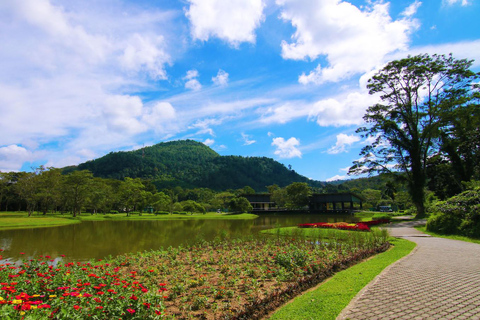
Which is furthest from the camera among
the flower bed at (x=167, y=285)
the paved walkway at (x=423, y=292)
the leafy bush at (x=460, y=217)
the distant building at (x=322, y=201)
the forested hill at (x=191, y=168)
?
the forested hill at (x=191, y=168)

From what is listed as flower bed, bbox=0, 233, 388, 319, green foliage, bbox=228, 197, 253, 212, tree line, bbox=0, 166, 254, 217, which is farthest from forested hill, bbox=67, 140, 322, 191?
flower bed, bbox=0, 233, 388, 319

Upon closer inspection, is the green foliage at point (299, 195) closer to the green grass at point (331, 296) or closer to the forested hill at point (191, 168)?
the green grass at point (331, 296)

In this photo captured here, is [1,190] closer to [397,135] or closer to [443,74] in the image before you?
[397,135]

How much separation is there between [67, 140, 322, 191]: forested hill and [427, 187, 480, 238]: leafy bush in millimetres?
102980

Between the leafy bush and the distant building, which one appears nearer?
the leafy bush

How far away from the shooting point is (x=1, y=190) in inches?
1925

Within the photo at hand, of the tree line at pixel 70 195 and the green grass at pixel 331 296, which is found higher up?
the tree line at pixel 70 195

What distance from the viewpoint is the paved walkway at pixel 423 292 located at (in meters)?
4.58

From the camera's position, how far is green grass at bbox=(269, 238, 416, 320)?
4.76m

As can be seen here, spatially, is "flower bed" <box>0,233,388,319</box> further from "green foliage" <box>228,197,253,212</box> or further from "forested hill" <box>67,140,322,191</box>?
"forested hill" <box>67,140,322,191</box>

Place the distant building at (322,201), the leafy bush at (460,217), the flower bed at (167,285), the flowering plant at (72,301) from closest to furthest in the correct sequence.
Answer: the flowering plant at (72,301), the flower bed at (167,285), the leafy bush at (460,217), the distant building at (322,201)

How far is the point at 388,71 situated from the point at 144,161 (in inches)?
5323

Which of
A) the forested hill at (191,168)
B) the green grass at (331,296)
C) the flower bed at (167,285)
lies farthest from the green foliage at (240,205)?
the forested hill at (191,168)

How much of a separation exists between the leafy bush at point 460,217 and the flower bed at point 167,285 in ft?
24.8
